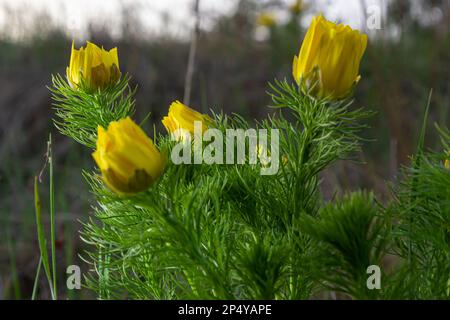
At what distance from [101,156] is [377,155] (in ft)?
8.88

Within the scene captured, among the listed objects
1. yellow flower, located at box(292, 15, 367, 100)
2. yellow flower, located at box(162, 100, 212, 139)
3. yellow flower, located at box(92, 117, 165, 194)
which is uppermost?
yellow flower, located at box(292, 15, 367, 100)

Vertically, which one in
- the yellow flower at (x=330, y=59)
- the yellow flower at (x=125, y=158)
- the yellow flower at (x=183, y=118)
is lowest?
the yellow flower at (x=125, y=158)

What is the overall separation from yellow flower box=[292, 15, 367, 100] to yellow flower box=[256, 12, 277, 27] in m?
3.18

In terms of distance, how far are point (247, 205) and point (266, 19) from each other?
3234mm

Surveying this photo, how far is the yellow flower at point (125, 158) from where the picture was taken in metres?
0.57

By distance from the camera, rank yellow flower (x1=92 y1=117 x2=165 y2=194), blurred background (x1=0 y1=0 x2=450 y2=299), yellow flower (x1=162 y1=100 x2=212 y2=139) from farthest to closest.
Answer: blurred background (x1=0 y1=0 x2=450 y2=299), yellow flower (x1=162 y1=100 x2=212 y2=139), yellow flower (x1=92 y1=117 x2=165 y2=194)

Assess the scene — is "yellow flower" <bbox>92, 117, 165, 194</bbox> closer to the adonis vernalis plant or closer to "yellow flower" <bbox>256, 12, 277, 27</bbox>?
the adonis vernalis plant

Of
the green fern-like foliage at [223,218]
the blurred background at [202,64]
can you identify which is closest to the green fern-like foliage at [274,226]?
the green fern-like foliage at [223,218]

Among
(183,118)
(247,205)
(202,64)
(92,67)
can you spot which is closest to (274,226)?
(247,205)

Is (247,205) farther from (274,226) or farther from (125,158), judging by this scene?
(125,158)

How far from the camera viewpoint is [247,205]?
0.70 metres

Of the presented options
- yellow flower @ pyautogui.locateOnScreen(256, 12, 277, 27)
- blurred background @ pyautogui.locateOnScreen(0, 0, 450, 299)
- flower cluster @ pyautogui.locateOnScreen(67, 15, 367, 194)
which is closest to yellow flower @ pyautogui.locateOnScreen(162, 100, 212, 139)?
flower cluster @ pyautogui.locateOnScreen(67, 15, 367, 194)

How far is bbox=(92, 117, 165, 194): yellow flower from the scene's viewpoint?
57 centimetres

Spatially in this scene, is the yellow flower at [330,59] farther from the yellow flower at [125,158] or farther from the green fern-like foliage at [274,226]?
the yellow flower at [125,158]
